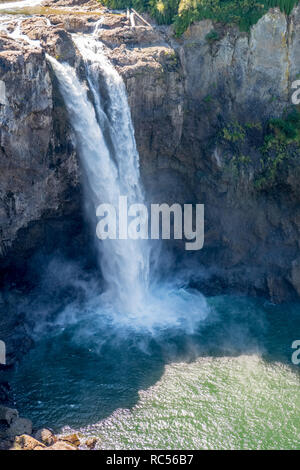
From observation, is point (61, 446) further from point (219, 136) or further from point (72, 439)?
point (219, 136)

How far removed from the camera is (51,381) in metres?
19.0

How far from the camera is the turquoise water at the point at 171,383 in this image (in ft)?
54.1

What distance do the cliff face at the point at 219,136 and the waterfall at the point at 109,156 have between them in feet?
2.70

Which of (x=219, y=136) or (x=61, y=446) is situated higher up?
(x=219, y=136)

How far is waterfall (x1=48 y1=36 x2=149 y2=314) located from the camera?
822 inches

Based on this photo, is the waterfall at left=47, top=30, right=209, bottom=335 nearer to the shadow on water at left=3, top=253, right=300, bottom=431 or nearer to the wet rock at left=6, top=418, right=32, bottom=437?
the shadow on water at left=3, top=253, right=300, bottom=431

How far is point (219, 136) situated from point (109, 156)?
→ 260 inches

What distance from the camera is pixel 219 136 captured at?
25.0 meters

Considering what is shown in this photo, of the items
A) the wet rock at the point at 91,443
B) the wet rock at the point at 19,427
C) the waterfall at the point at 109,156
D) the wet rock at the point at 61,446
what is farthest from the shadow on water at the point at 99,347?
the waterfall at the point at 109,156

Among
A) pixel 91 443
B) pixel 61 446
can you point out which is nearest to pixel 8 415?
pixel 61 446

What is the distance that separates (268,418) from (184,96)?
16380 mm

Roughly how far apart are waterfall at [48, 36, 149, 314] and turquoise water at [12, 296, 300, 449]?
2.78 metres

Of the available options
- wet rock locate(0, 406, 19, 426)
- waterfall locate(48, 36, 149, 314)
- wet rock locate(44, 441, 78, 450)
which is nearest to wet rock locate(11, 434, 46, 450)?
wet rock locate(44, 441, 78, 450)

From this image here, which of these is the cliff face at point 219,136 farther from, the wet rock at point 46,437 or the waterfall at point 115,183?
the wet rock at point 46,437
